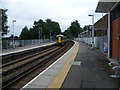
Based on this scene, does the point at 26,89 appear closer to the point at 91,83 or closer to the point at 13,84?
the point at 13,84

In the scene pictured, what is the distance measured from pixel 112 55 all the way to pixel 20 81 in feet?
33.4

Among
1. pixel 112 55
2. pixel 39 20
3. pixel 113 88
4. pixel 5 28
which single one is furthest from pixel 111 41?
pixel 39 20

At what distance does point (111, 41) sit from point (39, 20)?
117421 mm

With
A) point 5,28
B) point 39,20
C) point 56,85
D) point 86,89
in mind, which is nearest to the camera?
point 86,89

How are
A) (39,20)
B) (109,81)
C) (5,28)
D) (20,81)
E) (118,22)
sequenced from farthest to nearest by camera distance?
(39,20) → (5,28) → (118,22) → (20,81) → (109,81)

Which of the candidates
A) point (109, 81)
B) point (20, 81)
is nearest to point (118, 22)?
point (109, 81)

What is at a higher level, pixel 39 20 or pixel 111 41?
pixel 39 20

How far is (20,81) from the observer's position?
8.80 meters

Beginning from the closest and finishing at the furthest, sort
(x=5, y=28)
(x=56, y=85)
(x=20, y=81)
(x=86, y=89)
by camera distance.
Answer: (x=86, y=89)
(x=56, y=85)
(x=20, y=81)
(x=5, y=28)

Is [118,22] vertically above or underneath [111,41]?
above

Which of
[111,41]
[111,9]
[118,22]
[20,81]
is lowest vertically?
[20,81]

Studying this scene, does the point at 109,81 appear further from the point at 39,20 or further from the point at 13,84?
the point at 39,20

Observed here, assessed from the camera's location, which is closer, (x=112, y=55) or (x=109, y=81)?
(x=109, y=81)

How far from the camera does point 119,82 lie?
7395 mm
